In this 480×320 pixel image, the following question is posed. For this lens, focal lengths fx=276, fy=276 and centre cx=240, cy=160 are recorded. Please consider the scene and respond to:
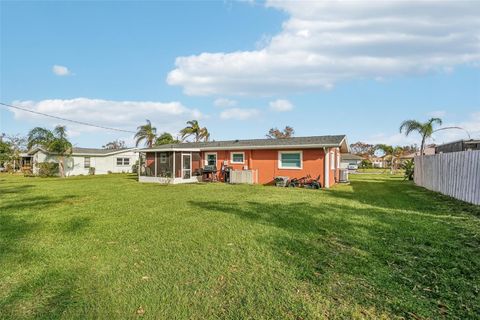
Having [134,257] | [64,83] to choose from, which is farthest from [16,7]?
[134,257]

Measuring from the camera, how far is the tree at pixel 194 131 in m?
37.2

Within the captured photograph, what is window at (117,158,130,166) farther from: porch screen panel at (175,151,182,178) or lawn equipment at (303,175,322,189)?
lawn equipment at (303,175,322,189)

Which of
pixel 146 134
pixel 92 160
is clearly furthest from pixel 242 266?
pixel 146 134

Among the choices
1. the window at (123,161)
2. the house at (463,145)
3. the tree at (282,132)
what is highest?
the tree at (282,132)

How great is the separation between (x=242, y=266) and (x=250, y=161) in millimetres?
15283

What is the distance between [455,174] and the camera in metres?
11.0

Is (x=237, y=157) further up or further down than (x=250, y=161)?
further up

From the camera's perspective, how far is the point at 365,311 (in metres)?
2.88

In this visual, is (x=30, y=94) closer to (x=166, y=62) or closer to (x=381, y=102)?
(x=166, y=62)

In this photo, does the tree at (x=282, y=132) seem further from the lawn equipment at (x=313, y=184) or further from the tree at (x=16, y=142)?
the tree at (x=16, y=142)

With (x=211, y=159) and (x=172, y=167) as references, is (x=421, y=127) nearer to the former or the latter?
(x=211, y=159)

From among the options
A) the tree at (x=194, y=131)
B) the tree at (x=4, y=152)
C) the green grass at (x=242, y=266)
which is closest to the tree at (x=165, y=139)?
the tree at (x=194, y=131)

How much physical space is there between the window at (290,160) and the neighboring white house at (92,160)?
54.2ft

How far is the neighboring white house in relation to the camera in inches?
1200
